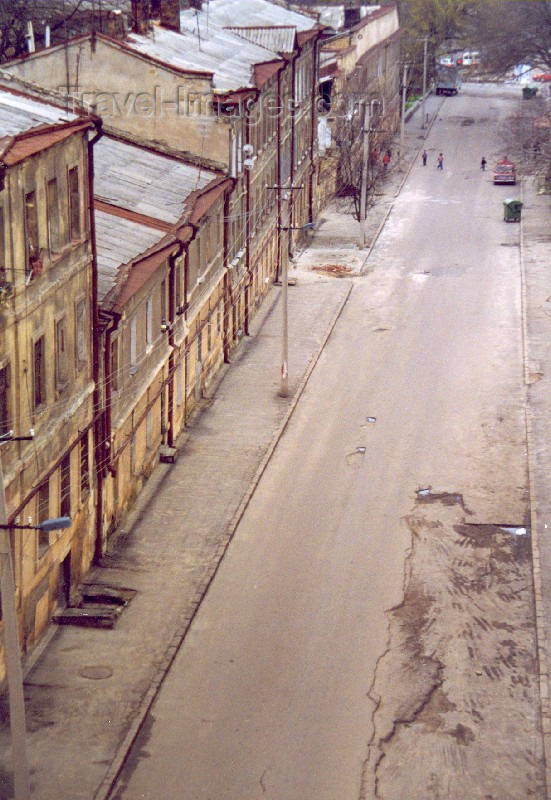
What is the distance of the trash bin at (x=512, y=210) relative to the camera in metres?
63.2

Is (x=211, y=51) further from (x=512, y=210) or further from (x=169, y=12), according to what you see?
(x=512, y=210)

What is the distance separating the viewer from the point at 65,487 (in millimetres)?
24844

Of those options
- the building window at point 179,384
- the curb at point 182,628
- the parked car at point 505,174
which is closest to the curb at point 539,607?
the curb at point 182,628

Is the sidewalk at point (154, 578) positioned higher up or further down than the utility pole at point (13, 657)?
further down

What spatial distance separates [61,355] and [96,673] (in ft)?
20.1

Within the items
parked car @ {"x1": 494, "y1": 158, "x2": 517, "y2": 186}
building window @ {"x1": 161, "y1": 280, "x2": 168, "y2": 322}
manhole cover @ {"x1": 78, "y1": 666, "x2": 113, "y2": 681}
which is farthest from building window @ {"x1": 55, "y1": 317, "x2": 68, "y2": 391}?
parked car @ {"x1": 494, "y1": 158, "x2": 517, "y2": 186}

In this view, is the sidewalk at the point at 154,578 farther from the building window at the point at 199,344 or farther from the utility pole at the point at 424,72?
the utility pole at the point at 424,72

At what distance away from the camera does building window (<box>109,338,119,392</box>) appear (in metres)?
27.6

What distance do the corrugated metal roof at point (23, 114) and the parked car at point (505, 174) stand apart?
167ft

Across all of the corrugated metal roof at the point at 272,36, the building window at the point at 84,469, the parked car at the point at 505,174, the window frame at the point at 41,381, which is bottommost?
the parked car at the point at 505,174

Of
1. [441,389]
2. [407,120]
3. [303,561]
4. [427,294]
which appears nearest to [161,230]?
[303,561]

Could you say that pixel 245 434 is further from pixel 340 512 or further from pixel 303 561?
pixel 303 561

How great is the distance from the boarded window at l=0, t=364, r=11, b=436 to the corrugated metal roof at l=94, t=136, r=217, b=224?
475 inches

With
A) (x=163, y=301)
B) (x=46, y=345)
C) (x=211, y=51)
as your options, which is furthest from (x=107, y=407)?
(x=211, y=51)
